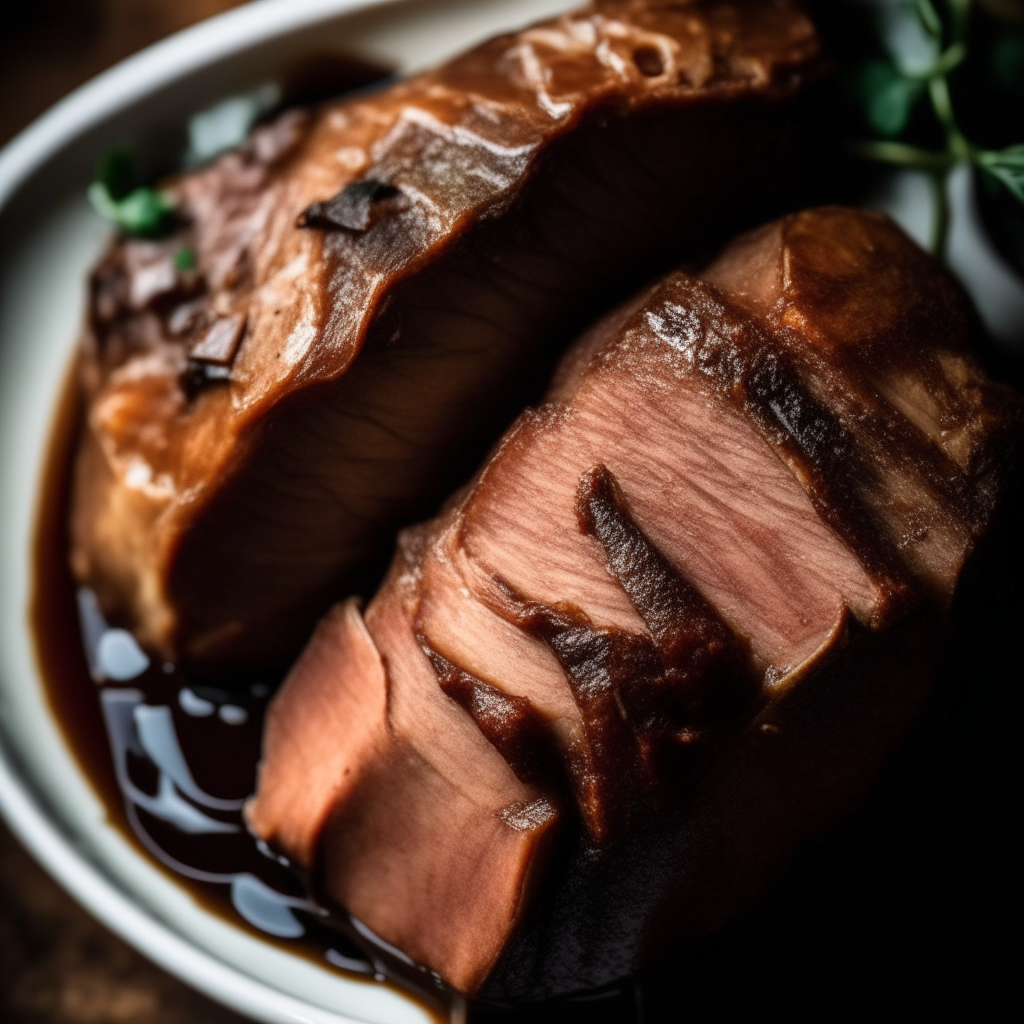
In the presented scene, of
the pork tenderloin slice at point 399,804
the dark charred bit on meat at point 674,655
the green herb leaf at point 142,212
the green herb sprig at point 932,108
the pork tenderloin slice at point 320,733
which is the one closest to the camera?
the dark charred bit on meat at point 674,655

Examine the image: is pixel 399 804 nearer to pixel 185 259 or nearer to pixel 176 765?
pixel 176 765

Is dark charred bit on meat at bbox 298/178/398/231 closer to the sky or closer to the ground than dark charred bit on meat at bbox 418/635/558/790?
closer to the sky

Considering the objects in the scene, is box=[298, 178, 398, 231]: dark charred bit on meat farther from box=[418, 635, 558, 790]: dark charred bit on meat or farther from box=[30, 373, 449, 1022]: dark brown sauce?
box=[30, 373, 449, 1022]: dark brown sauce

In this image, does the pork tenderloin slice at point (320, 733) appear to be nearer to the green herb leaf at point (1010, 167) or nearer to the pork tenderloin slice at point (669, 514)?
the pork tenderloin slice at point (669, 514)

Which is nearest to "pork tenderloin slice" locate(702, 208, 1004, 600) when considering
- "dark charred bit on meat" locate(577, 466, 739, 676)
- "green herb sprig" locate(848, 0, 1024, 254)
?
"dark charred bit on meat" locate(577, 466, 739, 676)

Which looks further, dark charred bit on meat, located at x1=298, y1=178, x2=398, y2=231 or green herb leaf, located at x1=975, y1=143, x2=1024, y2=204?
green herb leaf, located at x1=975, y1=143, x2=1024, y2=204

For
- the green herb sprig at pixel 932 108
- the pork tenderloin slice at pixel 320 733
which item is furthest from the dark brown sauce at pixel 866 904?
the green herb sprig at pixel 932 108

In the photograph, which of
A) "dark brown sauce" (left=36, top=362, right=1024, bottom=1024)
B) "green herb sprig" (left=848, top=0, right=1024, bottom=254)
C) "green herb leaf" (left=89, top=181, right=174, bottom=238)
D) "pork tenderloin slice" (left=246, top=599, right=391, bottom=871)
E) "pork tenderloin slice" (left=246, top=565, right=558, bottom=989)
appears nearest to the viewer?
"pork tenderloin slice" (left=246, top=565, right=558, bottom=989)
